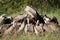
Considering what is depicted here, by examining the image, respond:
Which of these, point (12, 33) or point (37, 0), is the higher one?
point (37, 0)

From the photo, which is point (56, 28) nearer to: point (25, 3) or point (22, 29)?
point (22, 29)

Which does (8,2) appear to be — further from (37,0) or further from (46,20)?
(46,20)

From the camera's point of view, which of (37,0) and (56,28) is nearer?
(56,28)

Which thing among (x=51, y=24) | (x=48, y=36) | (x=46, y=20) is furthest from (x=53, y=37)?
(x=46, y=20)

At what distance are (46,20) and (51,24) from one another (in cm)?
76

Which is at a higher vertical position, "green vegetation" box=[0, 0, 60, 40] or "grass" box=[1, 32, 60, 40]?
"green vegetation" box=[0, 0, 60, 40]

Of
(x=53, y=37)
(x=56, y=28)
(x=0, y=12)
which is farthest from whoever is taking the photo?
(x=0, y=12)

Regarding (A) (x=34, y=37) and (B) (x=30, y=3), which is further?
(B) (x=30, y=3)

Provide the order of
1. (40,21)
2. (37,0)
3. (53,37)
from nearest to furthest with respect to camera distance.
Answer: (53,37) → (40,21) → (37,0)

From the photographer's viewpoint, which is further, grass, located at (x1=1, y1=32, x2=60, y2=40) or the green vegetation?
the green vegetation

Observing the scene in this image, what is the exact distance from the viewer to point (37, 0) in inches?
676

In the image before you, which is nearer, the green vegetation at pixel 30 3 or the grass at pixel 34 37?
the grass at pixel 34 37

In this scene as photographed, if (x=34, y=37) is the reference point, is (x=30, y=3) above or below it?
above

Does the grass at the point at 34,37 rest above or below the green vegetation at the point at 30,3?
below
